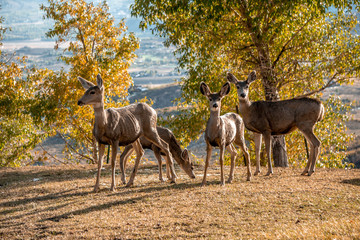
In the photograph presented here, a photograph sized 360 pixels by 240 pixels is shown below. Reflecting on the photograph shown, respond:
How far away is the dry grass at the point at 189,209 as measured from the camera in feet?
26.8

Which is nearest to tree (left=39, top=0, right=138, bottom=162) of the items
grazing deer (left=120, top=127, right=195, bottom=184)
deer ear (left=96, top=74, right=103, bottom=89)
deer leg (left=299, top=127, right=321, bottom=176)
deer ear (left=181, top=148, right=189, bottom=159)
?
grazing deer (left=120, top=127, right=195, bottom=184)

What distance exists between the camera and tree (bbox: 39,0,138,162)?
23.8 meters

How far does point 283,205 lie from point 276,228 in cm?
181

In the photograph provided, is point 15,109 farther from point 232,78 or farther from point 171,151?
point 232,78

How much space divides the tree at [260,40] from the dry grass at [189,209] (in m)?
6.11

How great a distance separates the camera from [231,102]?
22.8 metres

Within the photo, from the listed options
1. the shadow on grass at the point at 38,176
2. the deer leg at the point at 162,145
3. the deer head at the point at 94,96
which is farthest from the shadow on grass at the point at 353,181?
the shadow on grass at the point at 38,176

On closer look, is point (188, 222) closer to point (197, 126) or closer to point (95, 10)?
point (197, 126)

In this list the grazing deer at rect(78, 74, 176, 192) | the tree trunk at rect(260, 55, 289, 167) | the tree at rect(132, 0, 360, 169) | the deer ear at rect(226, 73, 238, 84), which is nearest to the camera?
the grazing deer at rect(78, 74, 176, 192)

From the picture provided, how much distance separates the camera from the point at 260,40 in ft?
59.7

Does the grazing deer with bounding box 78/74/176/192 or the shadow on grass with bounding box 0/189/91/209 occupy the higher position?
the grazing deer with bounding box 78/74/176/192

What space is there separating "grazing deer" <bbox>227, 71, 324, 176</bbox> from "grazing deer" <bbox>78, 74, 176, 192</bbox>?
280 centimetres

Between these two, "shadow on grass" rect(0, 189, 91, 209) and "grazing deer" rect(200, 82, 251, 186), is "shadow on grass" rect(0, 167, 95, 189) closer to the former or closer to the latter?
"shadow on grass" rect(0, 189, 91, 209)

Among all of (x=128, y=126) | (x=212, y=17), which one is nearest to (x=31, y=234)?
(x=128, y=126)
